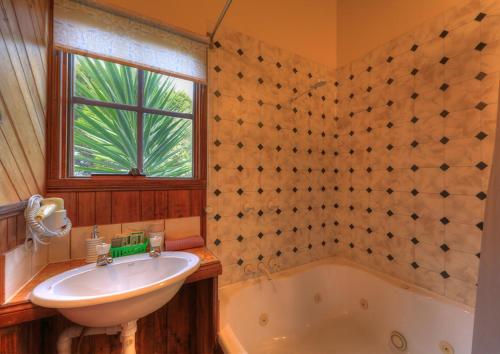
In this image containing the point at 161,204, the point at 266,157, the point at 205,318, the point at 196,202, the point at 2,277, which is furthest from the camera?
the point at 266,157

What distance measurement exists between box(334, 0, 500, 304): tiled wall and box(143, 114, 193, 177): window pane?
137cm

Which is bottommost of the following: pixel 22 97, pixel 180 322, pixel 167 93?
pixel 180 322

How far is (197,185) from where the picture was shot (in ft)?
4.47

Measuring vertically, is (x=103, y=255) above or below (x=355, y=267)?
above

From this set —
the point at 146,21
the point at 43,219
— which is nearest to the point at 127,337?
the point at 43,219

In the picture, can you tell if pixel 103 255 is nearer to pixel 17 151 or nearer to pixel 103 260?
pixel 103 260

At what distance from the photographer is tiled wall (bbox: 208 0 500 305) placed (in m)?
1.21

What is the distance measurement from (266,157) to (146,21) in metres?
1.10

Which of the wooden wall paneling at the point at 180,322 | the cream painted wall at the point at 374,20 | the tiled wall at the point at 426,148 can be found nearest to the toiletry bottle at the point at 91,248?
the wooden wall paneling at the point at 180,322

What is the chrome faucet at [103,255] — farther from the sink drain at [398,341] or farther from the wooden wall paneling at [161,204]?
the sink drain at [398,341]

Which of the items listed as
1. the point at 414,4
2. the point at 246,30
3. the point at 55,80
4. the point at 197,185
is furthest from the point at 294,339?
the point at 414,4

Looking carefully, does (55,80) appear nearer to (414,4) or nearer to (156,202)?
(156,202)

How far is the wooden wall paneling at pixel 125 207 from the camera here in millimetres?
1139

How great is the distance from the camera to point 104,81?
1.22 metres
